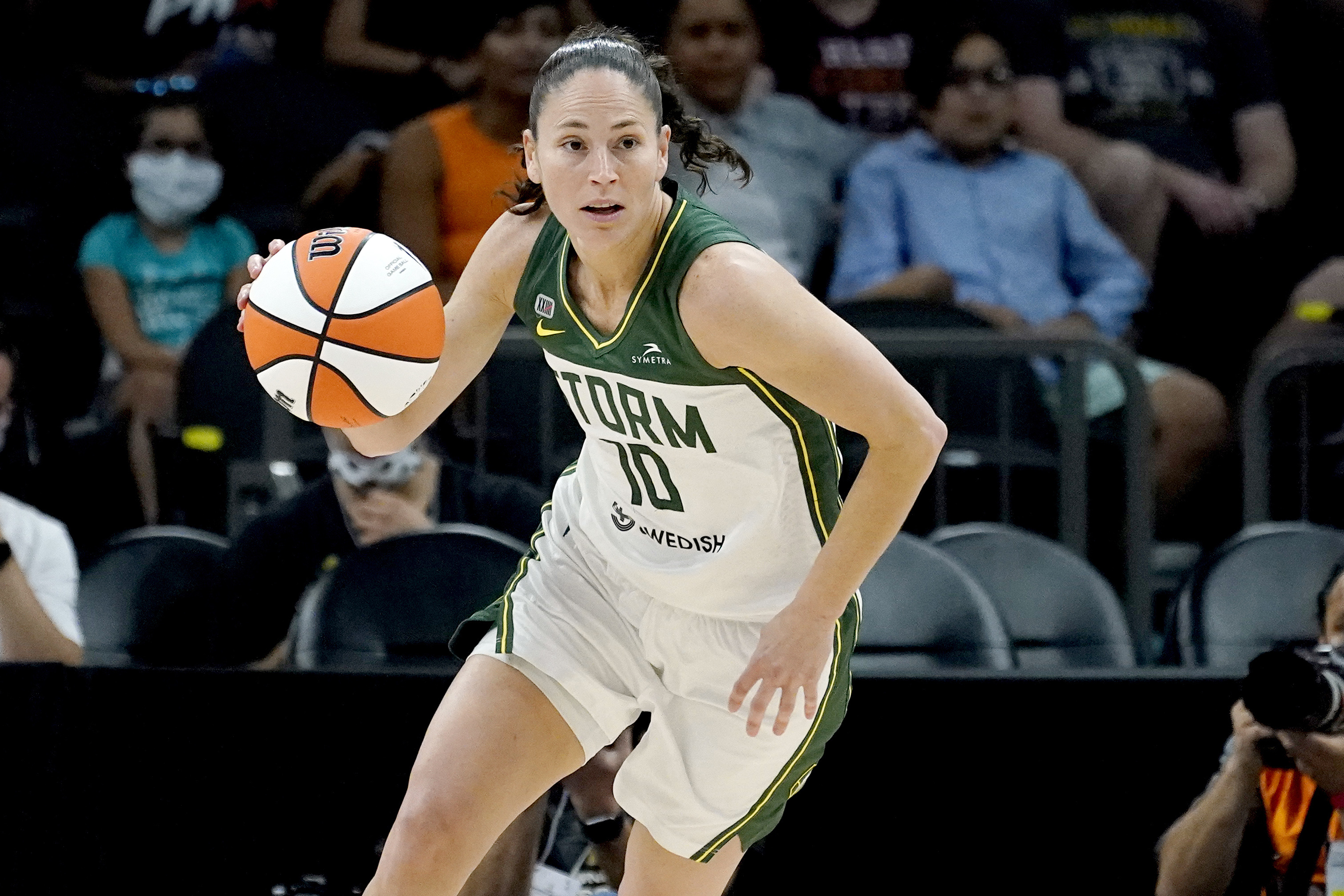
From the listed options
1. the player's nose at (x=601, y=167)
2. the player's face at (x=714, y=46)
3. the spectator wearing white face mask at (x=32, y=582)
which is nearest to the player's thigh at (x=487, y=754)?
the player's nose at (x=601, y=167)

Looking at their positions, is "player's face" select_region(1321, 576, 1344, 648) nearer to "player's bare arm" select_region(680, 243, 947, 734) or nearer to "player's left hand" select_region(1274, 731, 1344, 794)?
"player's left hand" select_region(1274, 731, 1344, 794)

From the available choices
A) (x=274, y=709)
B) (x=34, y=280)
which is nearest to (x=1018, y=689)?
(x=274, y=709)

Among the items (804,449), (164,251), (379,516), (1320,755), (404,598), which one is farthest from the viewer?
(164,251)

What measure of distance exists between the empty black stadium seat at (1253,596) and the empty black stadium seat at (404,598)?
1734mm

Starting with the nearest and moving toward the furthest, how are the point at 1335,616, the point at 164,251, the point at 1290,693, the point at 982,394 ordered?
the point at 1290,693 → the point at 1335,616 → the point at 982,394 → the point at 164,251

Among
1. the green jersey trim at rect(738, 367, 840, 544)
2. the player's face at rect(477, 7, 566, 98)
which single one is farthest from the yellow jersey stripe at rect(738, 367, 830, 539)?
the player's face at rect(477, 7, 566, 98)

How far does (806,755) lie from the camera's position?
2936mm

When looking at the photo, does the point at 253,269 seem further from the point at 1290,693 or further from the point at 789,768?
the point at 1290,693

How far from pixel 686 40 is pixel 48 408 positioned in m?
2.51

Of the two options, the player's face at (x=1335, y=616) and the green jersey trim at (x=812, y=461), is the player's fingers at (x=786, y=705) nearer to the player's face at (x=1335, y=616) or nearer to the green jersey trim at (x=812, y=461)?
the green jersey trim at (x=812, y=461)

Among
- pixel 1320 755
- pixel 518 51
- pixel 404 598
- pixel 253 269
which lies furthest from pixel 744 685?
pixel 518 51

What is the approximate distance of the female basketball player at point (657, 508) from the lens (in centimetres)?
263

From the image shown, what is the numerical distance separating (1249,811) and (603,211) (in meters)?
1.93

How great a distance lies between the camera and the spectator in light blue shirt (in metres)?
5.60
